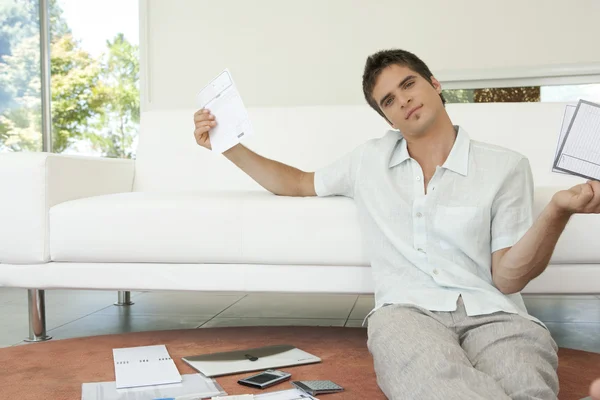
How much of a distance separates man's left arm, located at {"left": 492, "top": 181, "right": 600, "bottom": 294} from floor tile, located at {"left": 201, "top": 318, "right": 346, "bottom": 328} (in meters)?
1.04

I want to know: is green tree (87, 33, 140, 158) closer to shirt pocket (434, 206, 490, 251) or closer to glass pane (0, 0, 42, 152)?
glass pane (0, 0, 42, 152)

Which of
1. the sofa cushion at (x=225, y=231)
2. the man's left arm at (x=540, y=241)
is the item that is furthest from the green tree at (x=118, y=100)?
the man's left arm at (x=540, y=241)

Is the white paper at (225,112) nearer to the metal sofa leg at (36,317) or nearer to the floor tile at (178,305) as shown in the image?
the metal sofa leg at (36,317)

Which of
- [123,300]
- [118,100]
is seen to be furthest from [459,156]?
[118,100]

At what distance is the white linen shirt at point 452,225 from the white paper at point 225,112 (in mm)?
417

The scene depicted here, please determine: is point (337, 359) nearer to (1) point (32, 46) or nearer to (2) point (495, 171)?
(2) point (495, 171)

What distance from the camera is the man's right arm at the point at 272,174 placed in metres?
1.86

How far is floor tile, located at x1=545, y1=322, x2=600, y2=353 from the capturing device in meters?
2.02

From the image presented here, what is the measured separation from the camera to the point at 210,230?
6.21 ft

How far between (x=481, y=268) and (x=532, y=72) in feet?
9.82

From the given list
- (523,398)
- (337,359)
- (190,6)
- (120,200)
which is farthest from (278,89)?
(523,398)

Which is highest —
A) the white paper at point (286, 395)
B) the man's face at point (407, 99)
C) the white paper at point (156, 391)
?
the man's face at point (407, 99)

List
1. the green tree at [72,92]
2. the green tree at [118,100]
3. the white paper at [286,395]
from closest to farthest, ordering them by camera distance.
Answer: the white paper at [286,395] < the green tree at [72,92] < the green tree at [118,100]

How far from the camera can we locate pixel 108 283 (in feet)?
6.43
